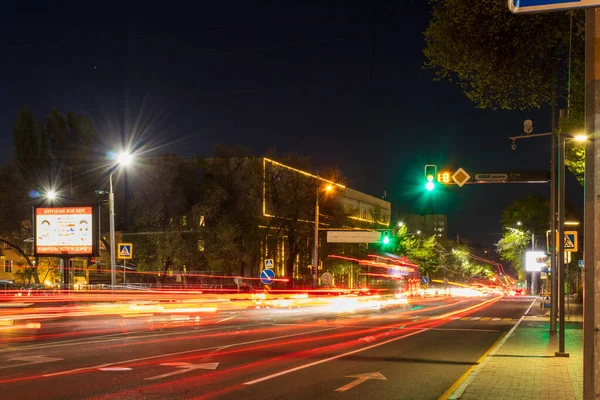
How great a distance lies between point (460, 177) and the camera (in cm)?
2162

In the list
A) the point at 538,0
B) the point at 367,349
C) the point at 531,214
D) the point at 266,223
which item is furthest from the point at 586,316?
the point at 531,214

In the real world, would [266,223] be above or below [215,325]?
above

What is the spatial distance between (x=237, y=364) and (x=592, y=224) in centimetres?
1111

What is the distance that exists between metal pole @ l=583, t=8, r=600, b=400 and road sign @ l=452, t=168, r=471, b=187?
1746cm

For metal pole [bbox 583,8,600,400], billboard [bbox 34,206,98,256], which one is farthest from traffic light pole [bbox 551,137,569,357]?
billboard [bbox 34,206,98,256]

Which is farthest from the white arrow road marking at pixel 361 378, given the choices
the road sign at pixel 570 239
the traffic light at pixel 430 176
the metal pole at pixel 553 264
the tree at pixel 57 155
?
the tree at pixel 57 155

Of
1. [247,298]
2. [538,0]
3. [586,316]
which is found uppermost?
[538,0]

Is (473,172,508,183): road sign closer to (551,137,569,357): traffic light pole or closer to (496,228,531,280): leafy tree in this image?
(551,137,569,357): traffic light pole

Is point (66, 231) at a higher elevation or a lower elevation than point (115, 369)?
higher

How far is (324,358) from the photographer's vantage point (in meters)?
15.9

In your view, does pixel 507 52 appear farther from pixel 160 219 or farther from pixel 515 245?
pixel 515 245

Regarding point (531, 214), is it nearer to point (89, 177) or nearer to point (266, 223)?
point (266, 223)

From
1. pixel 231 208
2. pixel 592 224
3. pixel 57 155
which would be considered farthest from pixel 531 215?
pixel 592 224

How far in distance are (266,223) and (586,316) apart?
50.9 metres
